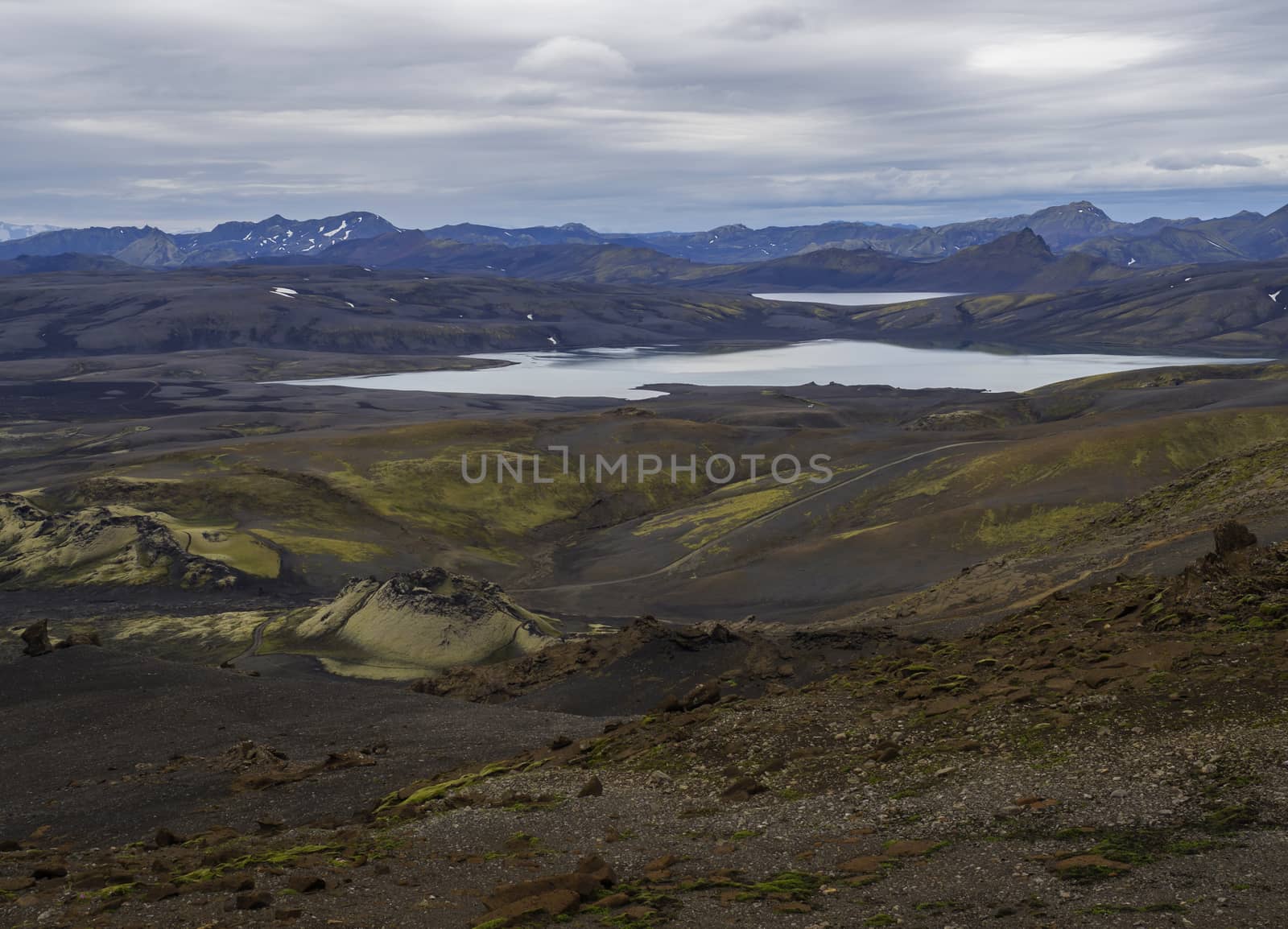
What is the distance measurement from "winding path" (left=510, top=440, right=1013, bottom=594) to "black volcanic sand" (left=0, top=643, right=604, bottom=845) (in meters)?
40.1

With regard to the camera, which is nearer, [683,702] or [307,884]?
[307,884]

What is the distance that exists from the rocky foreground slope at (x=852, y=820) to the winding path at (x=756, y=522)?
5215 centimetres

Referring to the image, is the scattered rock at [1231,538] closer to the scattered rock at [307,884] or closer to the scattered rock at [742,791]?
the scattered rock at [742,791]

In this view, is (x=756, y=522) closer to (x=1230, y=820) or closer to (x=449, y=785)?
(x=449, y=785)

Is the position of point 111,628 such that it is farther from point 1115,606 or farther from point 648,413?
point 648,413

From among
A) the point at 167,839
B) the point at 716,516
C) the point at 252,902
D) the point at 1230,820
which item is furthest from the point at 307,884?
the point at 716,516

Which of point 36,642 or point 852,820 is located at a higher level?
point 852,820

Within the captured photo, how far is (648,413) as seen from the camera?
5989 inches

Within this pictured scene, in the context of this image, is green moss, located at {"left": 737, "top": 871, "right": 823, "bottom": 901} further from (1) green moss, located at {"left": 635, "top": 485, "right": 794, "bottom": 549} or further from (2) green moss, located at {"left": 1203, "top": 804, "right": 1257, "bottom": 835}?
(1) green moss, located at {"left": 635, "top": 485, "right": 794, "bottom": 549}

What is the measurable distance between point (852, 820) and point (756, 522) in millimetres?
70143

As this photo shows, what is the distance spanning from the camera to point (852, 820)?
63.7 feet

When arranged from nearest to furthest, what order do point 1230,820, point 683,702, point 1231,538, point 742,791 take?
point 1230,820
point 742,791
point 683,702
point 1231,538

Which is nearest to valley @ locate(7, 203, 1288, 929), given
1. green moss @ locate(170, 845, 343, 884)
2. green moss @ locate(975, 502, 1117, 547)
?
green moss @ locate(170, 845, 343, 884)

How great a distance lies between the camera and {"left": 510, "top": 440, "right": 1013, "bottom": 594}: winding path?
81.5 metres
